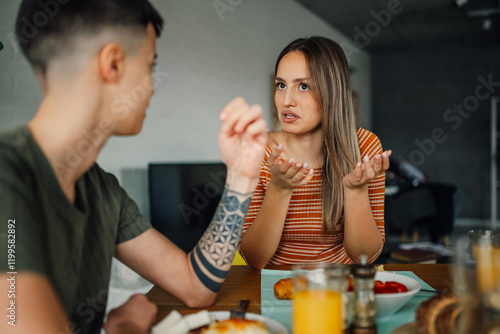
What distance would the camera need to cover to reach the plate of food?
0.73 m

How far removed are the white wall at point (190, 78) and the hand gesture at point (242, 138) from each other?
52.9 inches

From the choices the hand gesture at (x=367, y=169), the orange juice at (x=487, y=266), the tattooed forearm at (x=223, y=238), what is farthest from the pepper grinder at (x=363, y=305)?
the hand gesture at (x=367, y=169)

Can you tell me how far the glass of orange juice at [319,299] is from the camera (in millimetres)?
723

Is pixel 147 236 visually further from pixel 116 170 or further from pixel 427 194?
pixel 427 194

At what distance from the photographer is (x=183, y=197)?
2.92 m

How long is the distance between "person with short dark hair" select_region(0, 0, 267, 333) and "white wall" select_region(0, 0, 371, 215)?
1.27 meters

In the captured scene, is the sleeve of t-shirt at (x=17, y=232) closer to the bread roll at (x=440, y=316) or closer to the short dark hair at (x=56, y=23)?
the short dark hair at (x=56, y=23)

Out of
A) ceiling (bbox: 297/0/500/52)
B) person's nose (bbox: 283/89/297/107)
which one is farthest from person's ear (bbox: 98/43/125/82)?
ceiling (bbox: 297/0/500/52)

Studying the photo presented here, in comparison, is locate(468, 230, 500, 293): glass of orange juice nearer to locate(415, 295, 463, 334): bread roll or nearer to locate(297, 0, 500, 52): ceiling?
locate(415, 295, 463, 334): bread roll

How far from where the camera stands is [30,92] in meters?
2.03

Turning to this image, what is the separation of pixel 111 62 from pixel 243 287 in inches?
26.5

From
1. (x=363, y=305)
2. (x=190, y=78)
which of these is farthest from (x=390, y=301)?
(x=190, y=78)

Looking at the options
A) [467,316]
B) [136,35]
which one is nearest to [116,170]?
[136,35]

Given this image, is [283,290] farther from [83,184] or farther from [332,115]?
[332,115]
